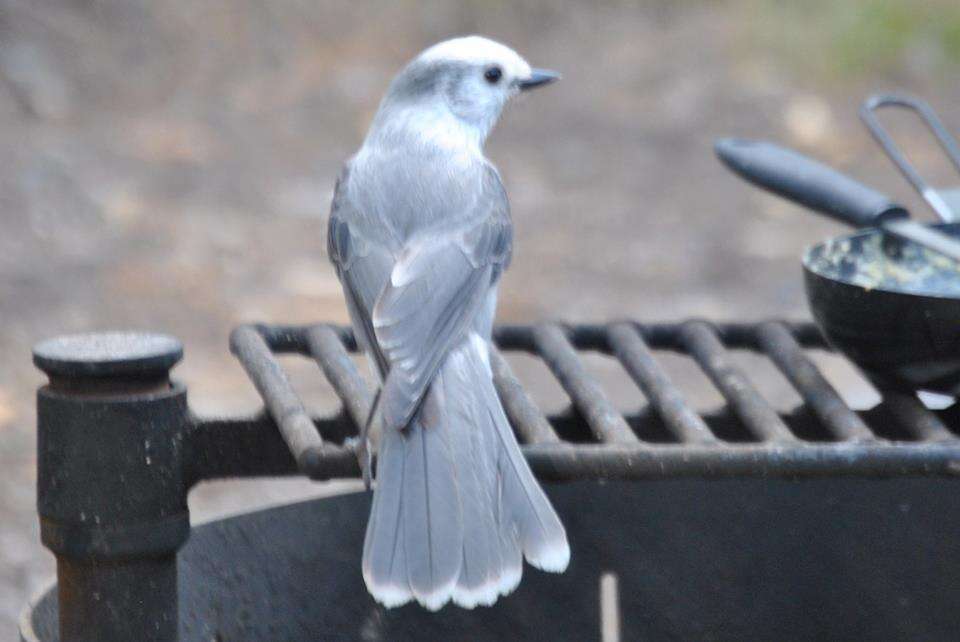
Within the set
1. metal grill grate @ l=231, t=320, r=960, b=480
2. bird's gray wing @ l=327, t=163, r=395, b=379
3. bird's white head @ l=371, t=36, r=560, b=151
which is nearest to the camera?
metal grill grate @ l=231, t=320, r=960, b=480

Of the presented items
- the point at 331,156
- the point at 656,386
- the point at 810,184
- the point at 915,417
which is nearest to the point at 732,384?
the point at 656,386

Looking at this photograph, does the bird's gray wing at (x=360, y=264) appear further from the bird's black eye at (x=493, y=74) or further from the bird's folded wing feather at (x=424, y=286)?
the bird's black eye at (x=493, y=74)

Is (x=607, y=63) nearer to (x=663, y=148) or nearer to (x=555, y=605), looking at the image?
(x=663, y=148)

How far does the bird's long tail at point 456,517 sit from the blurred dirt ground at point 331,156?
183 cm

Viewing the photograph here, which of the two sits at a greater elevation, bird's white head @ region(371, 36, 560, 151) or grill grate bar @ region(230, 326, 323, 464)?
bird's white head @ region(371, 36, 560, 151)

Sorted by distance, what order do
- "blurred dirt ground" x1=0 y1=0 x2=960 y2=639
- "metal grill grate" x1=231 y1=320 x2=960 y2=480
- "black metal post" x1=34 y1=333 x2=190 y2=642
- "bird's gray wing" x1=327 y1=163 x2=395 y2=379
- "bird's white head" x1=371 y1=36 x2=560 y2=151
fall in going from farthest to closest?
"blurred dirt ground" x1=0 y1=0 x2=960 y2=639, "bird's white head" x1=371 y1=36 x2=560 y2=151, "bird's gray wing" x1=327 y1=163 x2=395 y2=379, "black metal post" x1=34 y1=333 x2=190 y2=642, "metal grill grate" x1=231 y1=320 x2=960 y2=480

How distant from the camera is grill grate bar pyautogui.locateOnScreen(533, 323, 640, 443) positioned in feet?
5.96

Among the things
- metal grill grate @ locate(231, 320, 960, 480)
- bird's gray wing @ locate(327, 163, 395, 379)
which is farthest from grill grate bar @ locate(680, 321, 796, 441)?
bird's gray wing @ locate(327, 163, 395, 379)

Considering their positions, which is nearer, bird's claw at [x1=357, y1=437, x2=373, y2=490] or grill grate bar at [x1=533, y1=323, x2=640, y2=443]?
bird's claw at [x1=357, y1=437, x2=373, y2=490]

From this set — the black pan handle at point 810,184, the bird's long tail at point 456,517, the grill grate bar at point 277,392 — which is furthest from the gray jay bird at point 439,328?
the black pan handle at point 810,184

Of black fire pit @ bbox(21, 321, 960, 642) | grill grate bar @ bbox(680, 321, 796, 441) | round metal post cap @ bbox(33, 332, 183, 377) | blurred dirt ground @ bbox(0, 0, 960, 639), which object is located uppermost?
round metal post cap @ bbox(33, 332, 183, 377)

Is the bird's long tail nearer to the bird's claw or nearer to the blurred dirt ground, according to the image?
the bird's claw

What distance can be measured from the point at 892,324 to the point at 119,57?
5132 mm

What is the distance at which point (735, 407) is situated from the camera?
196cm
